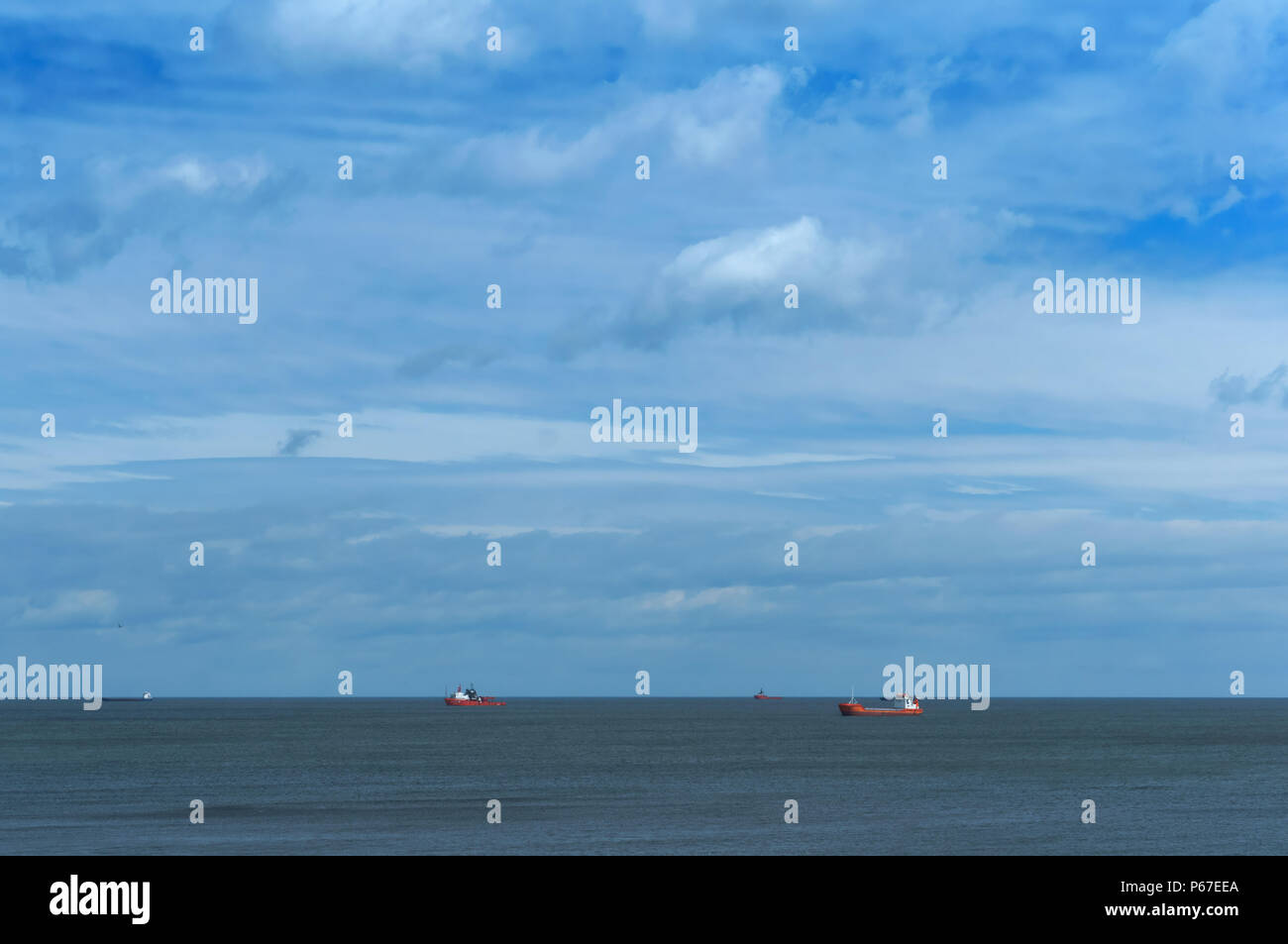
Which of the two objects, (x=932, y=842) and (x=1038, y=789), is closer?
(x=932, y=842)

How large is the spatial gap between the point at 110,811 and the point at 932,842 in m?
56.7

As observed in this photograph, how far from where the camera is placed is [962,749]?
606ft

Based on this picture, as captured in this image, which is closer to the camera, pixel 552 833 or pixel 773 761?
pixel 552 833

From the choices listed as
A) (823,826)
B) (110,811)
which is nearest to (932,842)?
(823,826)

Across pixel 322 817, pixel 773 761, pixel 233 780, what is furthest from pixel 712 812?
pixel 773 761

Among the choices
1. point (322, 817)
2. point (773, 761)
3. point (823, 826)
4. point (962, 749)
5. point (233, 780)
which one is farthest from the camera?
point (962, 749)

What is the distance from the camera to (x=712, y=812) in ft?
307

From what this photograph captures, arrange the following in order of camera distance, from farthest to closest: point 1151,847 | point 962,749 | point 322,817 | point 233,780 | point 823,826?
point 962,749
point 233,780
point 322,817
point 823,826
point 1151,847
